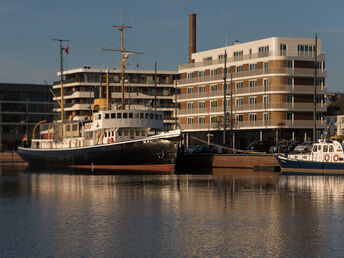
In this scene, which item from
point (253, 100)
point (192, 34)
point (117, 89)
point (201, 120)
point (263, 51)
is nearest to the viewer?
point (263, 51)

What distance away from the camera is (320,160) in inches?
2295

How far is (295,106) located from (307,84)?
4.60 meters

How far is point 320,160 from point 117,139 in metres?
25.4

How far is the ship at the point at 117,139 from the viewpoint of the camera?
6850cm

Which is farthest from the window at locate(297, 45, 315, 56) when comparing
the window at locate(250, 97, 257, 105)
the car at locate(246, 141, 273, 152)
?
the car at locate(246, 141, 273, 152)

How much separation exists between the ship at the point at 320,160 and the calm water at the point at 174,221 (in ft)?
42.1

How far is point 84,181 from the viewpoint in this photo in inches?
2077

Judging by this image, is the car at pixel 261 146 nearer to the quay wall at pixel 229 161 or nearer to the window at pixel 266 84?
the quay wall at pixel 229 161

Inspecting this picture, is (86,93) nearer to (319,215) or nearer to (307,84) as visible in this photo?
(307,84)

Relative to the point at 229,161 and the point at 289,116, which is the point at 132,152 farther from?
the point at 289,116

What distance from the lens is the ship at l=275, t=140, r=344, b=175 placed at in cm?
5697

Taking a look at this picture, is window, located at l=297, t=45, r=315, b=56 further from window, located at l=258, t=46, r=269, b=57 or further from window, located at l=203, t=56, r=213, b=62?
window, located at l=203, t=56, r=213, b=62

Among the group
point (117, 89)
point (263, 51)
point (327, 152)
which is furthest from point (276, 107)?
point (117, 89)

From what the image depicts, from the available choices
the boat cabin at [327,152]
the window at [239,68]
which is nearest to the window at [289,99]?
the window at [239,68]
